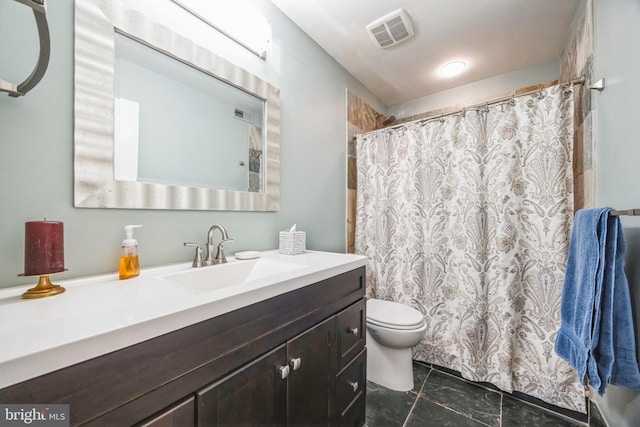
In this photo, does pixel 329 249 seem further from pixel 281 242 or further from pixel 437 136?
pixel 437 136

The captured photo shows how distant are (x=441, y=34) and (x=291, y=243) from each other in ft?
5.70

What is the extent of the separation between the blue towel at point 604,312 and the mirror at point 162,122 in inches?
52.8

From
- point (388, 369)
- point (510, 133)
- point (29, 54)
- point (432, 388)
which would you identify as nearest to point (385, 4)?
point (510, 133)

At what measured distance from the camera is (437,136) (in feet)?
5.84

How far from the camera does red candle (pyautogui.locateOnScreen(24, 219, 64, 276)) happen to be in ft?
2.11

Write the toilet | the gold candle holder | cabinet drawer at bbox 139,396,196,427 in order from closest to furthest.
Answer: cabinet drawer at bbox 139,396,196,427 < the gold candle holder < the toilet

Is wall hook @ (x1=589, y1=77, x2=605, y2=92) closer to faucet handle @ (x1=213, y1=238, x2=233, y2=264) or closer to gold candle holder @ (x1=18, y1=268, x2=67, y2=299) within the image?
faucet handle @ (x1=213, y1=238, x2=233, y2=264)

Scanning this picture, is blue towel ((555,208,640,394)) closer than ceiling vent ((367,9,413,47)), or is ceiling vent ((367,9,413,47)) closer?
blue towel ((555,208,640,394))

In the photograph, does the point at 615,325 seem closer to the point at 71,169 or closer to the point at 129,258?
the point at 129,258

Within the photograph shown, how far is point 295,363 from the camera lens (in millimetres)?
835

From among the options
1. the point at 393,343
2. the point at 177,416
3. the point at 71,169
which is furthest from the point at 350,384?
the point at 71,169

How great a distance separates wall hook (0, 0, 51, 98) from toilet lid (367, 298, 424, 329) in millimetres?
1756

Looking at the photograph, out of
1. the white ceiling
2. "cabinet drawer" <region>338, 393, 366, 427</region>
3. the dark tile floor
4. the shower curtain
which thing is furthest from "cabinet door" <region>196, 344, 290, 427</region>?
the white ceiling

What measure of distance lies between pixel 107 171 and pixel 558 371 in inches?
93.4
